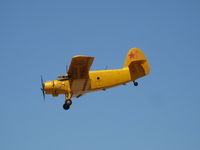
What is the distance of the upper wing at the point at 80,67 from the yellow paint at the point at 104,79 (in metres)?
0.15

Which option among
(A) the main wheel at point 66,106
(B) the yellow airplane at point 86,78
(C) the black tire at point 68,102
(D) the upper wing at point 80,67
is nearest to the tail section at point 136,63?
(B) the yellow airplane at point 86,78

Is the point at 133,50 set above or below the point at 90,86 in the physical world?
above

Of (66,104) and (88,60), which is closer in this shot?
(88,60)

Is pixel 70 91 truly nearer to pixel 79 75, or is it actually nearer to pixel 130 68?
pixel 79 75

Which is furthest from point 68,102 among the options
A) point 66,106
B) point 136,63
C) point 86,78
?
point 136,63

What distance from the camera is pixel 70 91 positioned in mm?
24625

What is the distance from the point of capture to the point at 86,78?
24594 millimetres

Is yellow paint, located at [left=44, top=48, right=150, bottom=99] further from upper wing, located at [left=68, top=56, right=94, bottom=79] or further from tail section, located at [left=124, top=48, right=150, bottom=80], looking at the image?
upper wing, located at [left=68, top=56, right=94, bottom=79]

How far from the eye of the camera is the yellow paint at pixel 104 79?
24422 mm

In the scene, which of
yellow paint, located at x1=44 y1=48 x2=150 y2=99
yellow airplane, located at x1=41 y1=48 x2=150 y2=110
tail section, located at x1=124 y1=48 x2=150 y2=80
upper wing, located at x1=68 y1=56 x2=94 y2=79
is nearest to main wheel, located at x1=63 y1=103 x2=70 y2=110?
yellow airplane, located at x1=41 y1=48 x2=150 y2=110

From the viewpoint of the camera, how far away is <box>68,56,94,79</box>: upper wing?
74.5ft

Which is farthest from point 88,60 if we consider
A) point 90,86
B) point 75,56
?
point 90,86

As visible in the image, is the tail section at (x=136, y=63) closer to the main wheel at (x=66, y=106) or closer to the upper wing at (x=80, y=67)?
the upper wing at (x=80, y=67)

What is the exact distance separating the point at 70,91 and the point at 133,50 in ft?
21.0
